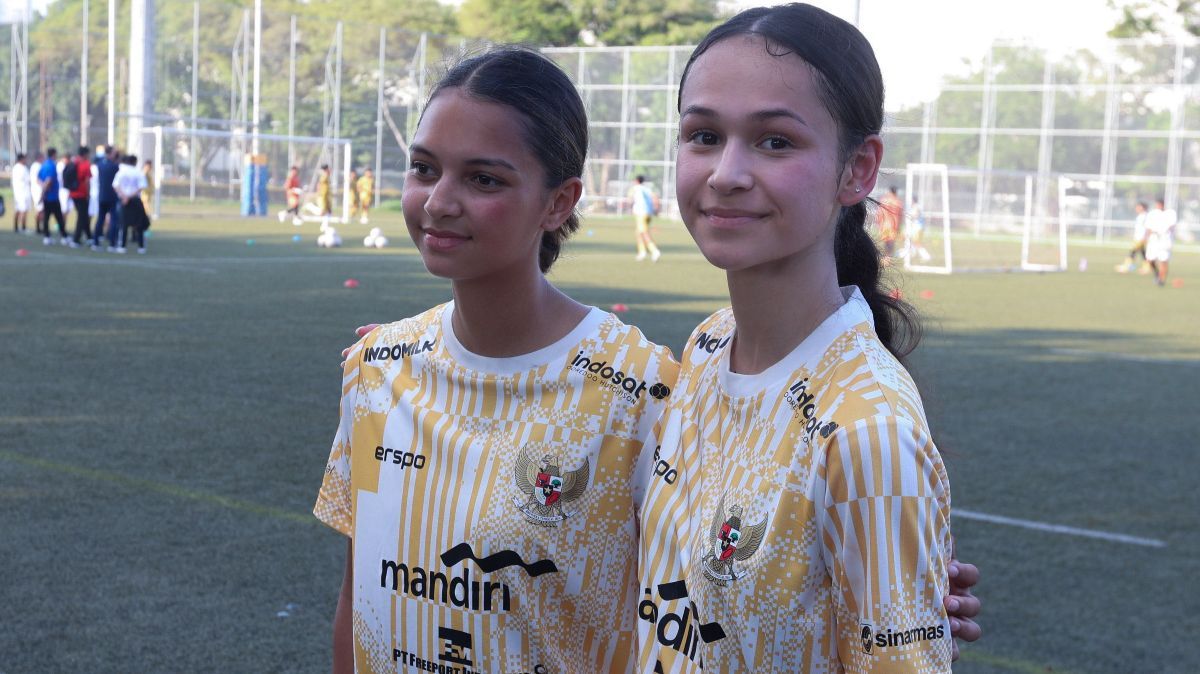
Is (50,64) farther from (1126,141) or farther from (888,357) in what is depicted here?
(888,357)

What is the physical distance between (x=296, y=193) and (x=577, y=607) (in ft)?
121

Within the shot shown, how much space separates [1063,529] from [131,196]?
63.2 feet

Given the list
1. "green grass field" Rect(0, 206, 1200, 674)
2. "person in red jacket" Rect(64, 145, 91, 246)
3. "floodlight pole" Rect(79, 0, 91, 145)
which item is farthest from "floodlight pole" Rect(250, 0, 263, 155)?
"green grass field" Rect(0, 206, 1200, 674)

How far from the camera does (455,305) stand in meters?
2.42

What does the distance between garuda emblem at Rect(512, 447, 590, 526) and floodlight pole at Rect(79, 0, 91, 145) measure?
143 feet

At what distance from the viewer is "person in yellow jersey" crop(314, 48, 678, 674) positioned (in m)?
2.24

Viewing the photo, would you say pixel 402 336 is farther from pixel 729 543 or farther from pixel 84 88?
pixel 84 88

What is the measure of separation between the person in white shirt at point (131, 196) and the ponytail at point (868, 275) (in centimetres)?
2202

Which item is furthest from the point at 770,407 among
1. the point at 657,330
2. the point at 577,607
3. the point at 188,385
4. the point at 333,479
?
the point at 657,330

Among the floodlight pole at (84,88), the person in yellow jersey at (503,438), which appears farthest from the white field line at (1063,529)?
the floodlight pole at (84,88)

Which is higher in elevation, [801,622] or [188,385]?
[801,622]

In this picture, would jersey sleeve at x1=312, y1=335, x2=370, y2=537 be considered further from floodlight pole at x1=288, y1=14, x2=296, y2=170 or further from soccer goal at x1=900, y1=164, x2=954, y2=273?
floodlight pole at x1=288, y1=14, x2=296, y2=170

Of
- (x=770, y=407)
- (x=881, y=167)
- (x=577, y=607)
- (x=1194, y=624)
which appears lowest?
(x=1194, y=624)

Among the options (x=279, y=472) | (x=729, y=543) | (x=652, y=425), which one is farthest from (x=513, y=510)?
(x=279, y=472)
